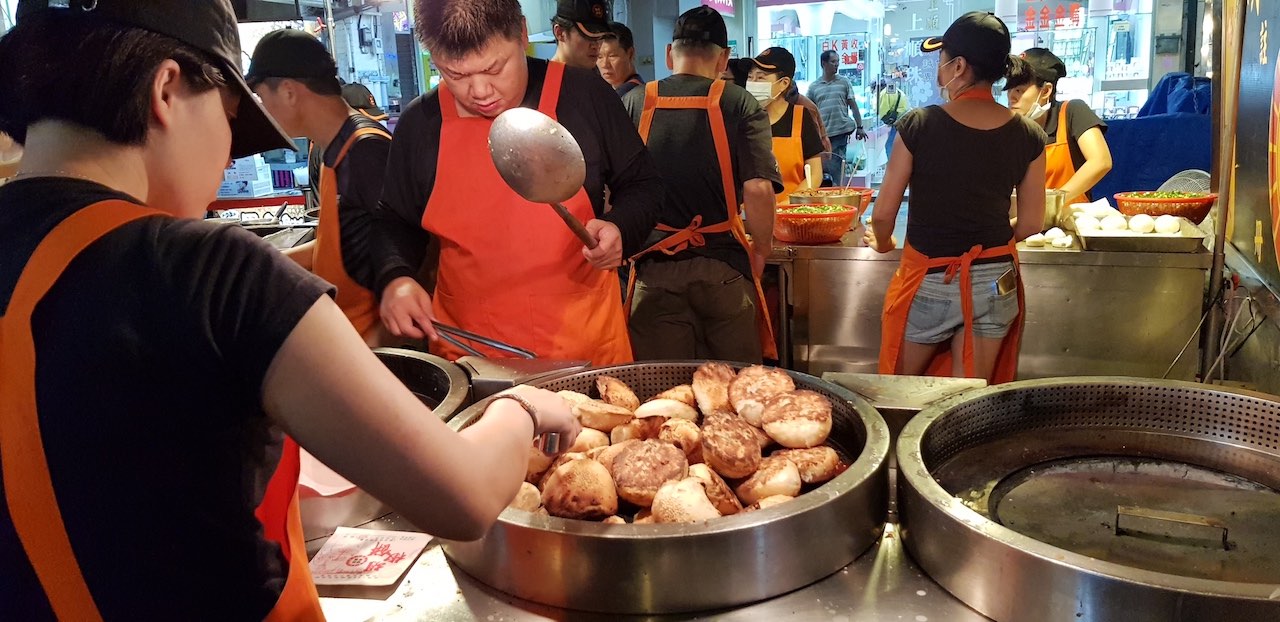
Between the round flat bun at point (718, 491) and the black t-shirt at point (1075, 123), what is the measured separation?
3.39 meters

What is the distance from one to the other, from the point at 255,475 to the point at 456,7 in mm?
1248

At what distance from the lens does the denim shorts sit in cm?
288

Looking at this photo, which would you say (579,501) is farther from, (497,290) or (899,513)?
(497,290)

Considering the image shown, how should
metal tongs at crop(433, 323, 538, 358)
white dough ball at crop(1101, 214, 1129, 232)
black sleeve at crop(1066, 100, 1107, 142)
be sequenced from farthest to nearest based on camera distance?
black sleeve at crop(1066, 100, 1107, 142), white dough ball at crop(1101, 214, 1129, 232), metal tongs at crop(433, 323, 538, 358)

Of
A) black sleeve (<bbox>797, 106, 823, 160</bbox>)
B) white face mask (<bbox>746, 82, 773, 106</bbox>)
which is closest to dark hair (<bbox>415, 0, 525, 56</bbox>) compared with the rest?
white face mask (<bbox>746, 82, 773, 106</bbox>)

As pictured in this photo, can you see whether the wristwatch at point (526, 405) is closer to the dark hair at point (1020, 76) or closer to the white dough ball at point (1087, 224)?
the white dough ball at point (1087, 224)

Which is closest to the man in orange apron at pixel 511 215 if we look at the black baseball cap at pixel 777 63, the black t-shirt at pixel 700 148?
the black t-shirt at pixel 700 148

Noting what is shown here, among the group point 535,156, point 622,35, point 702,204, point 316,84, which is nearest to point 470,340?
point 535,156

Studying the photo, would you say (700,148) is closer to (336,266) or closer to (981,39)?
(981,39)

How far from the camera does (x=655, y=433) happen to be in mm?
1391

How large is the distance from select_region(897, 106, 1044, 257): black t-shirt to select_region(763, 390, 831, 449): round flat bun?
63.9 inches

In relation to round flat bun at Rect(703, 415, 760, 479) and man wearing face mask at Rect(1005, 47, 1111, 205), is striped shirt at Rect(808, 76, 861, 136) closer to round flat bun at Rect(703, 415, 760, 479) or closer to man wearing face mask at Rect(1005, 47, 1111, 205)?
man wearing face mask at Rect(1005, 47, 1111, 205)

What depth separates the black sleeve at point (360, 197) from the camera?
2160 mm

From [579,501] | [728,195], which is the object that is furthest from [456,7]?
[728,195]
